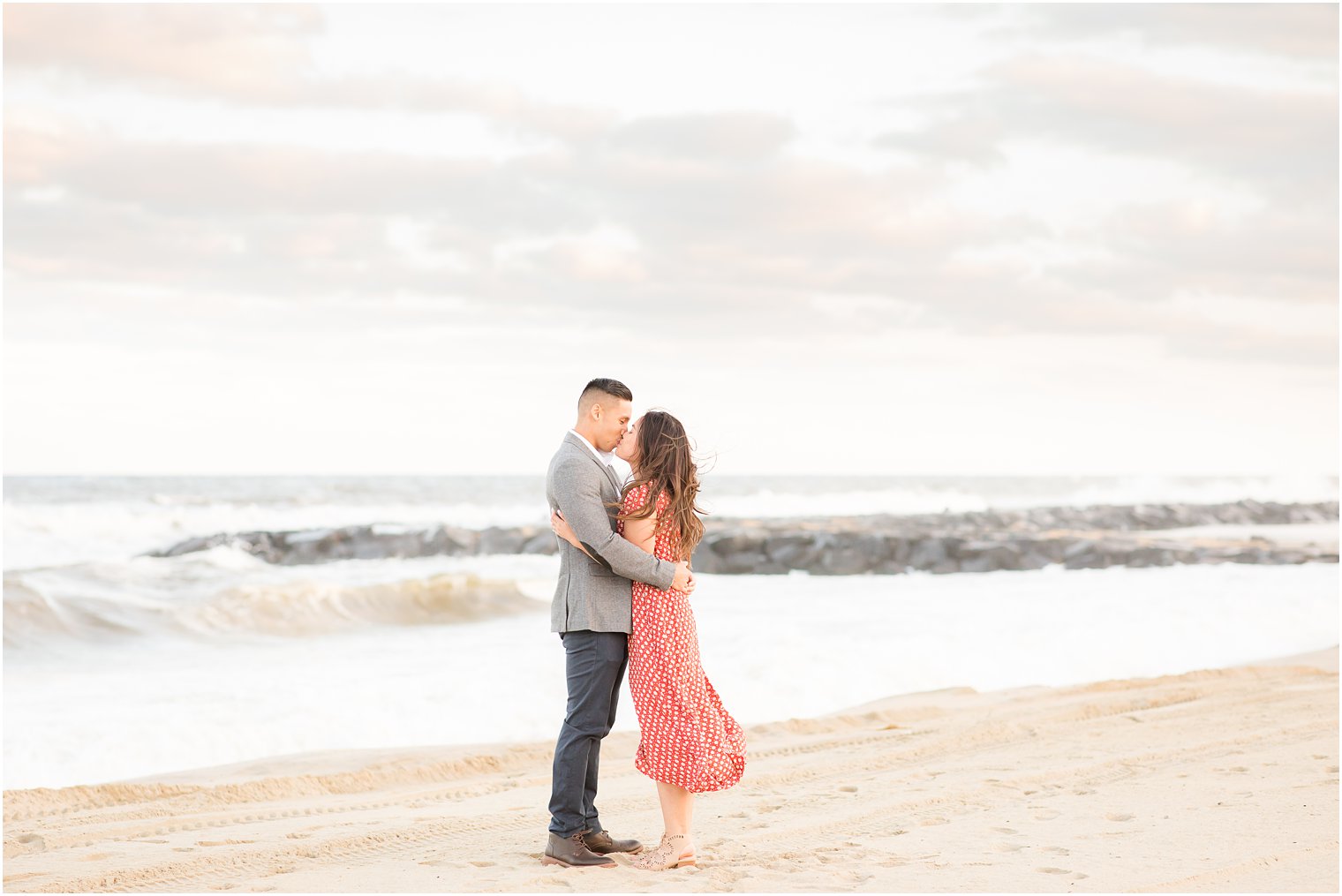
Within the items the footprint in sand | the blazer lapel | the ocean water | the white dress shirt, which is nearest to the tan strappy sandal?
the blazer lapel

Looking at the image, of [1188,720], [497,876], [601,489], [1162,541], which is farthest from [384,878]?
[1162,541]

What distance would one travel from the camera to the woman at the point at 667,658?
4.71 m

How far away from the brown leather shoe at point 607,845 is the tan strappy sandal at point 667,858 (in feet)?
0.39

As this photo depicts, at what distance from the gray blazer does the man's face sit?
8 centimetres

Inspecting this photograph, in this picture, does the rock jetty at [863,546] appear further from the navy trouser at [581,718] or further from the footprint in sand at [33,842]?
the navy trouser at [581,718]

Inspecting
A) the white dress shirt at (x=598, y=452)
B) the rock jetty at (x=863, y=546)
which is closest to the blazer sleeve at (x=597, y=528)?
the white dress shirt at (x=598, y=452)

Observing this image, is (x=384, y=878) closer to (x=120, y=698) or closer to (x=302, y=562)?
(x=120, y=698)

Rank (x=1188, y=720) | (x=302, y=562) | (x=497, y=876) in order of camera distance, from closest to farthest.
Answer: (x=497, y=876), (x=1188, y=720), (x=302, y=562)

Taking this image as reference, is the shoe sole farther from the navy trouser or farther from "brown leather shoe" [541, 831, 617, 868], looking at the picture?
the navy trouser

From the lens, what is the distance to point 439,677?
9.22 m

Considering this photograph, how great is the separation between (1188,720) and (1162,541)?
661 inches

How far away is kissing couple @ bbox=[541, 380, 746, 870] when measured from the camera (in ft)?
15.4

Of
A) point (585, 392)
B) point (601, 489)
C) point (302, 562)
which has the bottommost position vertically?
point (302, 562)

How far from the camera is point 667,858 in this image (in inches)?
185
